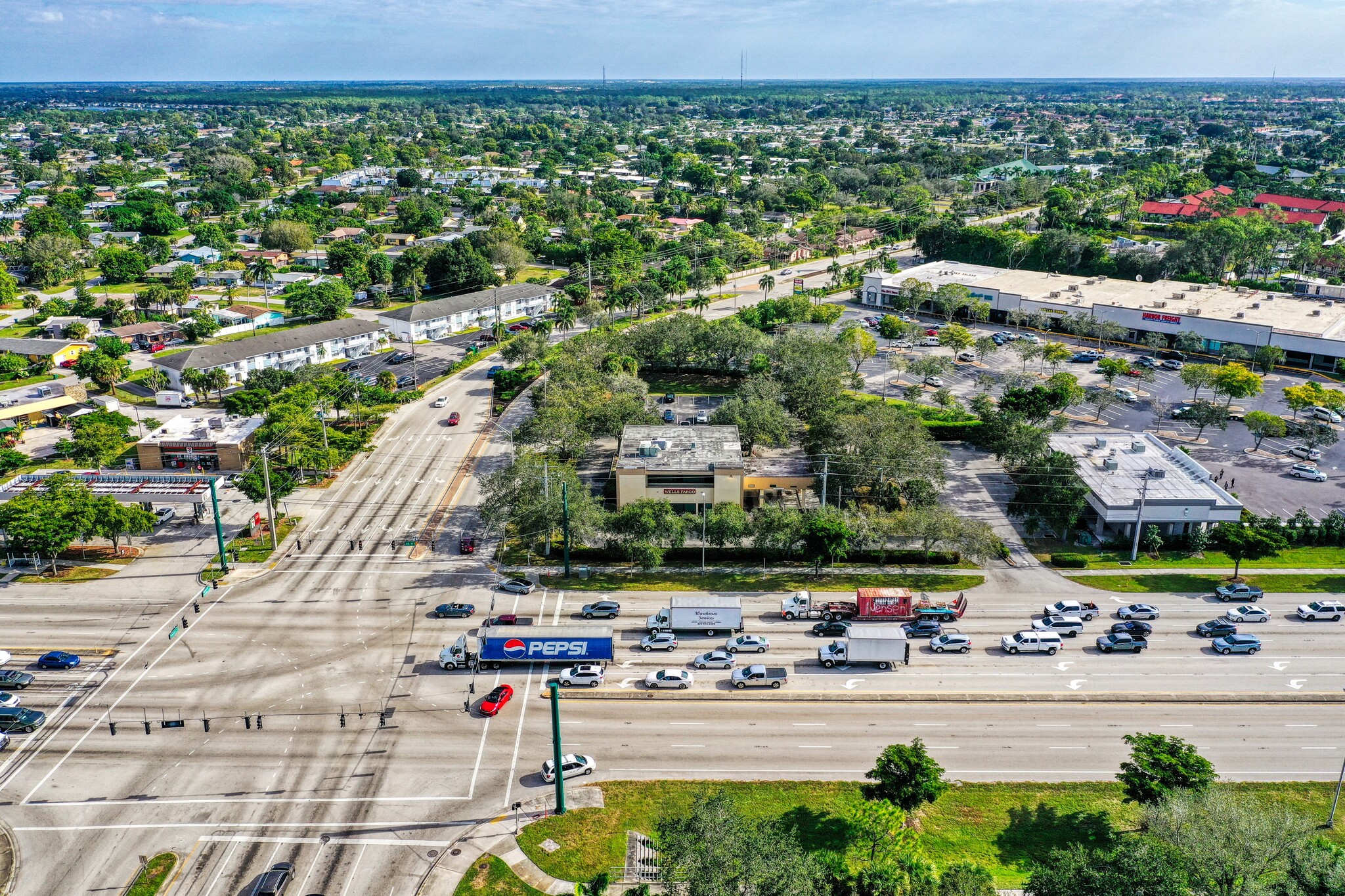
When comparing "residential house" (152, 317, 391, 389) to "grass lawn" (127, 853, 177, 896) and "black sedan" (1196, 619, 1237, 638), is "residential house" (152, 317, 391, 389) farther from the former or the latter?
"black sedan" (1196, 619, 1237, 638)

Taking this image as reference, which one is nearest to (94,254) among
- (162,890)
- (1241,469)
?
(162,890)

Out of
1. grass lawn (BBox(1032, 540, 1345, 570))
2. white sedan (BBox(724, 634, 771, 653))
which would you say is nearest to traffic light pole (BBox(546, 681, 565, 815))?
white sedan (BBox(724, 634, 771, 653))

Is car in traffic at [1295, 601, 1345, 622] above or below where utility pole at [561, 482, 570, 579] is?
below

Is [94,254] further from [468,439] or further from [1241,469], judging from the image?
[1241,469]

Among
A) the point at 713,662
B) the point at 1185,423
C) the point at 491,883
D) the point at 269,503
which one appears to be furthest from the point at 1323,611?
the point at 269,503

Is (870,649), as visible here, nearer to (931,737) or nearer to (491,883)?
(931,737)

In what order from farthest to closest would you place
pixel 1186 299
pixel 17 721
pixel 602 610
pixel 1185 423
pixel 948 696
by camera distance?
pixel 1186 299 < pixel 1185 423 < pixel 602 610 < pixel 948 696 < pixel 17 721
